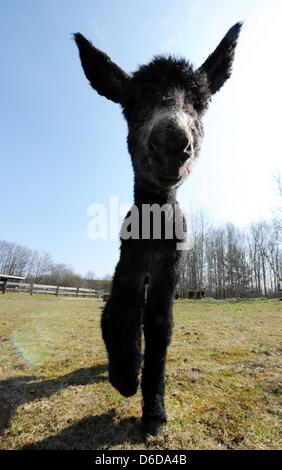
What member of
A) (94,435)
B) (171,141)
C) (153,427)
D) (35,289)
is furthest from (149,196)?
(35,289)

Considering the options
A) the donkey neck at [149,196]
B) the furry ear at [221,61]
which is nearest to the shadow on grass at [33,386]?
the donkey neck at [149,196]

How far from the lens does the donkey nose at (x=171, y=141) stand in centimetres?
227

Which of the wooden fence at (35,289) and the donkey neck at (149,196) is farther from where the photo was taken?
the wooden fence at (35,289)

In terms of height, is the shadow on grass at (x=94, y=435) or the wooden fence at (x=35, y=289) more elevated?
the wooden fence at (x=35, y=289)

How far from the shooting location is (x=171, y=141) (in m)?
2.27

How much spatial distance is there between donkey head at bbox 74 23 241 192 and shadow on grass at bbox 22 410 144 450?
7.76 feet

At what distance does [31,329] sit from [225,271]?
61320 mm

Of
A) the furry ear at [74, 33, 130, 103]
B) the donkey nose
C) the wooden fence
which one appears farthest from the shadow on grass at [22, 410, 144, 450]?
the wooden fence

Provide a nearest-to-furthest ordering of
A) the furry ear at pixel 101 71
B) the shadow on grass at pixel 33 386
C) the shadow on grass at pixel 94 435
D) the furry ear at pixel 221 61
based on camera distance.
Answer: the shadow on grass at pixel 94 435 → the furry ear at pixel 101 71 → the furry ear at pixel 221 61 → the shadow on grass at pixel 33 386

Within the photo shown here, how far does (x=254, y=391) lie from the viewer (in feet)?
13.5

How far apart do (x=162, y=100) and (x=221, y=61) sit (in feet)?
5.02

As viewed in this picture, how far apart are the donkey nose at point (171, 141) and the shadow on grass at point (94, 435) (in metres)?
2.60

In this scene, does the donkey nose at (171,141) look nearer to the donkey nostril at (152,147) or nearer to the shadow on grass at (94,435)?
the donkey nostril at (152,147)
